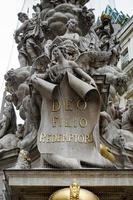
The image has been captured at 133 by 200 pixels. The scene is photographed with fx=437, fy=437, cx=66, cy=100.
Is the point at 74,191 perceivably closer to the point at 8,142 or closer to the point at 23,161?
the point at 23,161

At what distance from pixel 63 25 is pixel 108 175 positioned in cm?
528

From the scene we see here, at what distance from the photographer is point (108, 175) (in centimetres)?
611

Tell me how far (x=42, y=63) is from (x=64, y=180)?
3.10 metres

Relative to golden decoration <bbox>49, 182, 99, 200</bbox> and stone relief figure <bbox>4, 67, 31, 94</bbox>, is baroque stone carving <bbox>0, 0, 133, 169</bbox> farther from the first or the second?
golden decoration <bbox>49, 182, 99, 200</bbox>

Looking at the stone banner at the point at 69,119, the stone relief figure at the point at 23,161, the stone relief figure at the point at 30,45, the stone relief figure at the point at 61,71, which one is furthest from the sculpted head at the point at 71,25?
the stone relief figure at the point at 23,161

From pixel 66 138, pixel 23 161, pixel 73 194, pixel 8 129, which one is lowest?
pixel 73 194

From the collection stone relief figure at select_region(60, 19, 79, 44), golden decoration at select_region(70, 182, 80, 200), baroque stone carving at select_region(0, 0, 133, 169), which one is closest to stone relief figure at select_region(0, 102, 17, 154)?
baroque stone carving at select_region(0, 0, 133, 169)

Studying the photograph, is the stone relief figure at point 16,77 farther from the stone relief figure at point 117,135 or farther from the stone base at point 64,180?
the stone base at point 64,180

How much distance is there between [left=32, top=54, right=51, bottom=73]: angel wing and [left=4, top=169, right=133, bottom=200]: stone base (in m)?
2.90

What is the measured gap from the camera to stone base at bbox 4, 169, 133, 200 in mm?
6043

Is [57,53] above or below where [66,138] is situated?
above

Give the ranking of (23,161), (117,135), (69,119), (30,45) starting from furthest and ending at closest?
(30,45)
(117,135)
(69,119)
(23,161)

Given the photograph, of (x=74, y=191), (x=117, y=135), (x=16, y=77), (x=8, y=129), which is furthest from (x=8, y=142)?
(x=74, y=191)

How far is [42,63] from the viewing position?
8.55 metres
